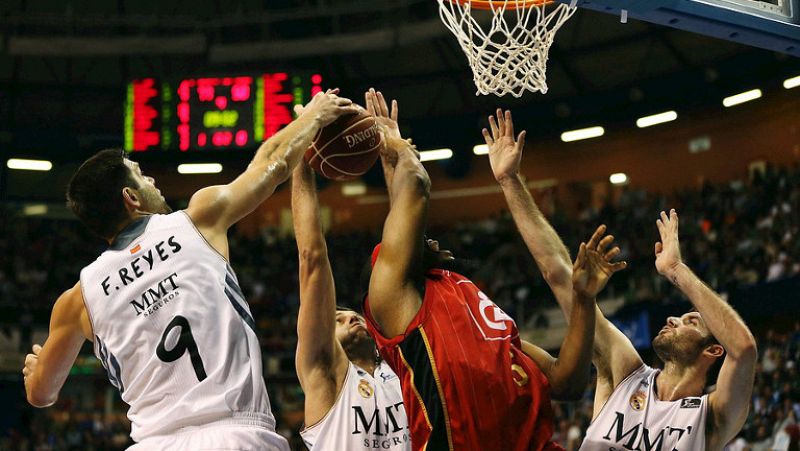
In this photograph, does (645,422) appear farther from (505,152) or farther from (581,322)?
(505,152)

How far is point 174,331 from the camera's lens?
10.9ft

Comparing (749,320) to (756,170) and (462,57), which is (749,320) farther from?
(462,57)

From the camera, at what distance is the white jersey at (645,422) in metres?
4.82

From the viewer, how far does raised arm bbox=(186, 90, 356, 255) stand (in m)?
3.55

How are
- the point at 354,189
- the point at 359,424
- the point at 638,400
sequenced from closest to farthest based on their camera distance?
the point at 359,424 → the point at 638,400 → the point at 354,189

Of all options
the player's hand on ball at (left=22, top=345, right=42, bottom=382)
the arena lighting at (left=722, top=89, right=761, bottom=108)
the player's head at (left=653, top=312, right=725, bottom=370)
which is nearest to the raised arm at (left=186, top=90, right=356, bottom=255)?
the player's hand on ball at (left=22, top=345, right=42, bottom=382)

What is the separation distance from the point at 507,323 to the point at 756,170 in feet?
54.0

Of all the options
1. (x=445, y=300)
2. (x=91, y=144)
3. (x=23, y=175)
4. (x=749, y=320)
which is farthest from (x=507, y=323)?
(x=23, y=175)

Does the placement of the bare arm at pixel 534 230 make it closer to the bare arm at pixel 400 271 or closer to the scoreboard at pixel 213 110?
the bare arm at pixel 400 271

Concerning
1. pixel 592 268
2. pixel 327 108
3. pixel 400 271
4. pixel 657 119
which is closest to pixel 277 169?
pixel 327 108

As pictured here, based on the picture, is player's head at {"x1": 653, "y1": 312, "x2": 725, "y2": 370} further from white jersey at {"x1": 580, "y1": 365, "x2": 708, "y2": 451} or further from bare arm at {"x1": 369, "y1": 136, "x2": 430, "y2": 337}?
bare arm at {"x1": 369, "y1": 136, "x2": 430, "y2": 337}

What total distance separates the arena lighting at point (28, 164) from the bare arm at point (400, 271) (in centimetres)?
1924

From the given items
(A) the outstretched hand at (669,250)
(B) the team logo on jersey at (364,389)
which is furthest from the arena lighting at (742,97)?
(B) the team logo on jersey at (364,389)

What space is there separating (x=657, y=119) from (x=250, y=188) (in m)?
18.2
